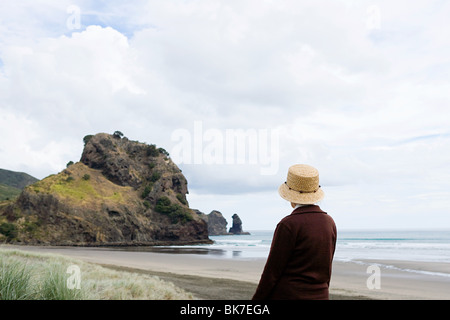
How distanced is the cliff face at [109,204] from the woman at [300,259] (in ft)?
194

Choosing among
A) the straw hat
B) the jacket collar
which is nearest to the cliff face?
the straw hat

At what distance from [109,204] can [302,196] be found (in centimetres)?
6951

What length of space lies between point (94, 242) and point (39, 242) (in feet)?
28.5

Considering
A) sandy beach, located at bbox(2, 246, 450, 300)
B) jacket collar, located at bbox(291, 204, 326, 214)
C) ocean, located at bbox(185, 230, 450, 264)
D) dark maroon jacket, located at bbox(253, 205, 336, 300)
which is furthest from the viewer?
ocean, located at bbox(185, 230, 450, 264)

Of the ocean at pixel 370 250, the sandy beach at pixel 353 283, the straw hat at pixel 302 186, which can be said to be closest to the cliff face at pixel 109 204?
the ocean at pixel 370 250

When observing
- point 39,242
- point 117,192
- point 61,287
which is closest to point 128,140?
point 117,192

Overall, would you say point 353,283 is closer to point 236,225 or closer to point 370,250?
point 370,250

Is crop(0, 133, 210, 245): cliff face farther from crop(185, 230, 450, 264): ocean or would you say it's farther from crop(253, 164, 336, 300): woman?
crop(253, 164, 336, 300): woman

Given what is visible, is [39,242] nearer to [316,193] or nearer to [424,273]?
[424,273]

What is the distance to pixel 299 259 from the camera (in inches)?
117

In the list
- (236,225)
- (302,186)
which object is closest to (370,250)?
(302,186)

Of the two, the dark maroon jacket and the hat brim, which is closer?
the dark maroon jacket

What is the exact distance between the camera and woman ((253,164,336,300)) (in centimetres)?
295

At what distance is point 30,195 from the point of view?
61.1 meters
